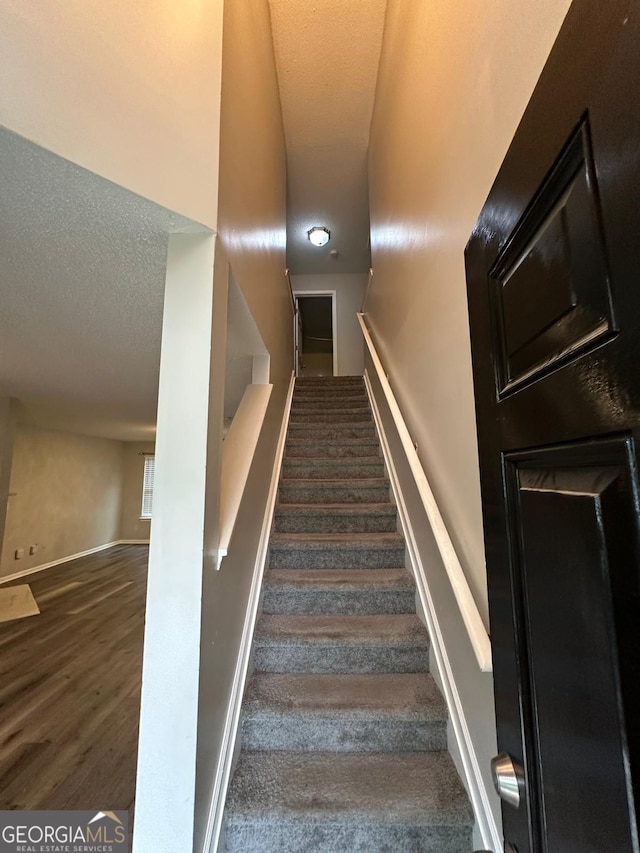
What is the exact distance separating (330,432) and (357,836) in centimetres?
262

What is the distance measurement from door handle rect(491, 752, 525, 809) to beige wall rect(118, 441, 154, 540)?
8.07m

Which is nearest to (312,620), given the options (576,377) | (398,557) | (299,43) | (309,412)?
(398,557)

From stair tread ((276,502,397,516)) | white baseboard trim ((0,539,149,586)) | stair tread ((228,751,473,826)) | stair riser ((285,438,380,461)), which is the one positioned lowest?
white baseboard trim ((0,539,149,586))

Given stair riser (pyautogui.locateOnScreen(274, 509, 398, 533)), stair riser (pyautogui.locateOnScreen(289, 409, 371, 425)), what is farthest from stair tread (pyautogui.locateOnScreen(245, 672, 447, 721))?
stair riser (pyautogui.locateOnScreen(289, 409, 371, 425))

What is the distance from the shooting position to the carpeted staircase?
1.21 m

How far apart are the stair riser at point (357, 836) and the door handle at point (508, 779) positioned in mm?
875

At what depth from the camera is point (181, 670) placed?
106cm

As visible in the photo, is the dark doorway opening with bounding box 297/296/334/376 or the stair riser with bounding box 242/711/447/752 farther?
the dark doorway opening with bounding box 297/296/334/376

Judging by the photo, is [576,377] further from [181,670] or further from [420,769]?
[420,769]

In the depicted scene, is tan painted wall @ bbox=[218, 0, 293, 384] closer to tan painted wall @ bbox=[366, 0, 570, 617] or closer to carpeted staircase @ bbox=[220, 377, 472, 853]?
tan painted wall @ bbox=[366, 0, 570, 617]

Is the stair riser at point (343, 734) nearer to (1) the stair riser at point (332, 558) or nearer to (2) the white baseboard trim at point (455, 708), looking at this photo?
(2) the white baseboard trim at point (455, 708)

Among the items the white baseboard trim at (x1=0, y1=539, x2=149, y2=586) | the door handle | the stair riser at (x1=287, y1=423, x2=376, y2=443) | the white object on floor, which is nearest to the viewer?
the door handle

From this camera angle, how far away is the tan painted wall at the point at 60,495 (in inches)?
202

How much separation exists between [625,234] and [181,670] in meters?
1.32
